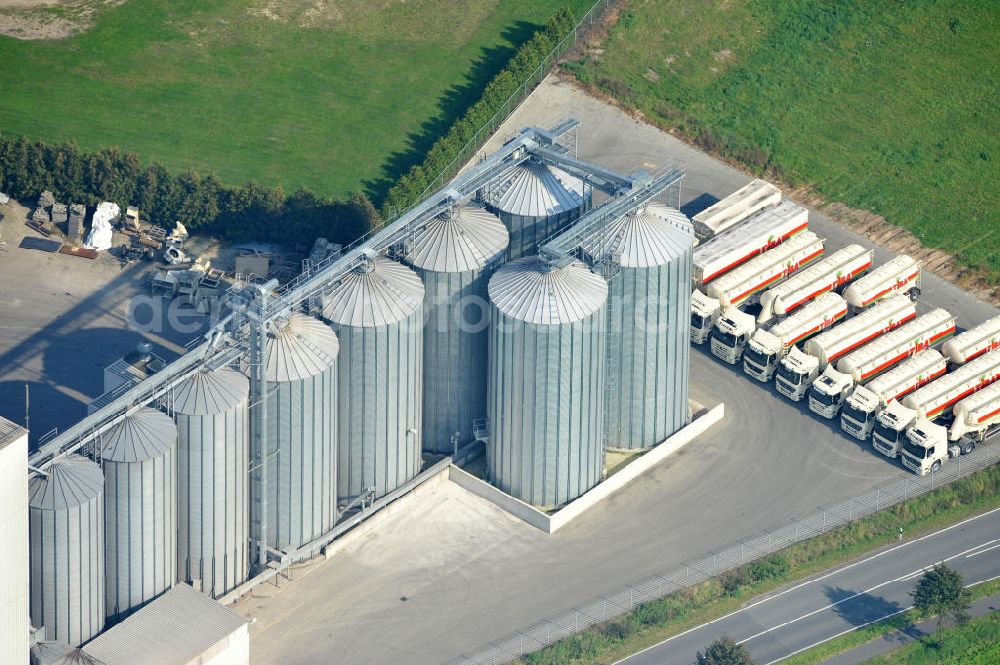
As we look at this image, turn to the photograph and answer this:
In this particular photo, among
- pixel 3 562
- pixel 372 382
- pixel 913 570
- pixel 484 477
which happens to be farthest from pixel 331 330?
pixel 913 570

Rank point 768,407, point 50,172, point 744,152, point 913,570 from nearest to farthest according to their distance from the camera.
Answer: point 913,570, point 768,407, point 50,172, point 744,152

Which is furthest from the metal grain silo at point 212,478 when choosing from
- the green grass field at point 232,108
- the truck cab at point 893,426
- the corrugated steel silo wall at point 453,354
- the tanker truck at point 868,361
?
the truck cab at point 893,426

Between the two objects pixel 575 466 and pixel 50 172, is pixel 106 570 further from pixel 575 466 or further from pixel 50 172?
pixel 50 172

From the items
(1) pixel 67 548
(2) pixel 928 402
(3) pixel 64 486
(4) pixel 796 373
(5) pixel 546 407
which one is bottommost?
(1) pixel 67 548

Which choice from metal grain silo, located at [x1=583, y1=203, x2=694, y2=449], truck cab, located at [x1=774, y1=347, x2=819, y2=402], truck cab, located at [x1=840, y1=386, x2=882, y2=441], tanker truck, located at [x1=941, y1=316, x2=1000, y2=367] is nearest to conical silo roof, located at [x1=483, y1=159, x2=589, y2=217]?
metal grain silo, located at [x1=583, y1=203, x2=694, y2=449]

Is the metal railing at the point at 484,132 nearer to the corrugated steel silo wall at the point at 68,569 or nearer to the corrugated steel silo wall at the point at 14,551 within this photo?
the corrugated steel silo wall at the point at 68,569

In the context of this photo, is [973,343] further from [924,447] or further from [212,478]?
[212,478]

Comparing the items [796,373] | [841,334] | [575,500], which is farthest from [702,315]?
[575,500]
